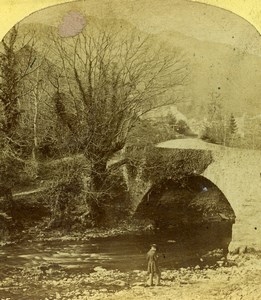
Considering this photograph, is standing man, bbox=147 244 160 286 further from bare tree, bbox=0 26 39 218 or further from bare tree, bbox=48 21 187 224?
bare tree, bbox=0 26 39 218

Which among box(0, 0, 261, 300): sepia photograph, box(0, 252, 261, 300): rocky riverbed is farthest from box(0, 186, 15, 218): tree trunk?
box(0, 252, 261, 300): rocky riverbed

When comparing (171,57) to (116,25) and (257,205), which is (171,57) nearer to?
(116,25)

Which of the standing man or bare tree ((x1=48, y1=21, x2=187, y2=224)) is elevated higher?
bare tree ((x1=48, y1=21, x2=187, y2=224))

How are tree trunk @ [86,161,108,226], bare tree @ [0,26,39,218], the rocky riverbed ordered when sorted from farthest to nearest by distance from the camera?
1. bare tree @ [0,26,39,218]
2. tree trunk @ [86,161,108,226]
3. the rocky riverbed

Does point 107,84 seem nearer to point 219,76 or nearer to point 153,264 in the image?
point 219,76

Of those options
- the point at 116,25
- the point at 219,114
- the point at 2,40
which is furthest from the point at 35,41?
the point at 219,114

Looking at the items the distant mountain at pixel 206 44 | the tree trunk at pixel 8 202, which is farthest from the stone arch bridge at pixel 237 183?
the tree trunk at pixel 8 202
